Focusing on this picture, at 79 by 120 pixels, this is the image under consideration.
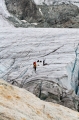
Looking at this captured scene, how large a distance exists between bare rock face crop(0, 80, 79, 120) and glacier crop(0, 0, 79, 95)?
8231 mm

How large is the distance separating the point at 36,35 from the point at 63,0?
11.4 meters

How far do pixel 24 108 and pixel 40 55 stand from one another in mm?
12550

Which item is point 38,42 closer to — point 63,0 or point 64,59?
point 64,59

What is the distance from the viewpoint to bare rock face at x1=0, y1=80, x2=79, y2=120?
24.5 feet

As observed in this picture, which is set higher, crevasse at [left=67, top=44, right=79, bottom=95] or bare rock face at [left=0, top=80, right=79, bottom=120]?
bare rock face at [left=0, top=80, right=79, bottom=120]

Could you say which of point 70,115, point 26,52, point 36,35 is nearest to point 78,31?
point 36,35

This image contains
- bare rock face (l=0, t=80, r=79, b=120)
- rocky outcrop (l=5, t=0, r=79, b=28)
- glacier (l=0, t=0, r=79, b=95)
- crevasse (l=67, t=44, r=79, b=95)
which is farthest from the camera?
rocky outcrop (l=5, t=0, r=79, b=28)

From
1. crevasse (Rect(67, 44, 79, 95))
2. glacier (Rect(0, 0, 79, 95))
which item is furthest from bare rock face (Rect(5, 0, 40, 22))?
crevasse (Rect(67, 44, 79, 95))

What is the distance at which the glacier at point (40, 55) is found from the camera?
18047 millimetres

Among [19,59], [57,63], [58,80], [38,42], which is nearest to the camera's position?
[58,80]

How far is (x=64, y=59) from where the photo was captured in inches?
771

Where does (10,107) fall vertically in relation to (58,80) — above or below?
above

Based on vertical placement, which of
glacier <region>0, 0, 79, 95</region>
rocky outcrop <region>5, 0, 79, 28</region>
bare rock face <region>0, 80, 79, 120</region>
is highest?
bare rock face <region>0, 80, 79, 120</region>

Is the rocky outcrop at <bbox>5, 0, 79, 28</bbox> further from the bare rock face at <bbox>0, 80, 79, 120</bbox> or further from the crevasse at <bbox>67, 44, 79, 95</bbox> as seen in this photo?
the bare rock face at <bbox>0, 80, 79, 120</bbox>
